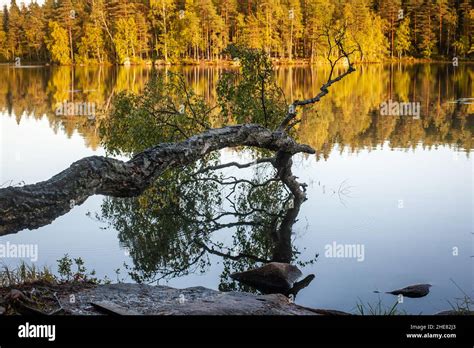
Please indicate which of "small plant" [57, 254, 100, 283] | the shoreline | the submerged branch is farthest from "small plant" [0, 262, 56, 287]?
the shoreline

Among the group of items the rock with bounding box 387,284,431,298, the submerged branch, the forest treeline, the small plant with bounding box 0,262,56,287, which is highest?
the forest treeline

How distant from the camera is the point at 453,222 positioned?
42.9 ft

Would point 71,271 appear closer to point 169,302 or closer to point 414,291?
point 169,302

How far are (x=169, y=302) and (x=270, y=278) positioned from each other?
7.58 feet

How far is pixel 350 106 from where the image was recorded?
32250mm

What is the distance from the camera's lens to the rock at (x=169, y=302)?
6617 mm

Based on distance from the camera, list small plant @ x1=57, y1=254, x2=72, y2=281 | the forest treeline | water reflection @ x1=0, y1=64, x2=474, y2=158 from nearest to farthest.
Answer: small plant @ x1=57, y1=254, x2=72, y2=281 < water reflection @ x1=0, y1=64, x2=474, y2=158 < the forest treeline

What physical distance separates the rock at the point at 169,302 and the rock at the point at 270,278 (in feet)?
3.63

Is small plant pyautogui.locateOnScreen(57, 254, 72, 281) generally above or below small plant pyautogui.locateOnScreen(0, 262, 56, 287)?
below

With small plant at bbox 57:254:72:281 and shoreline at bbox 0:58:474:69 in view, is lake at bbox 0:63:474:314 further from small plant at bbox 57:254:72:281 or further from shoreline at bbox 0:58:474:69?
shoreline at bbox 0:58:474:69

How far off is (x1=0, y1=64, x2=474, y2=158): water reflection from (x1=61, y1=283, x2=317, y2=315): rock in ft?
25.8

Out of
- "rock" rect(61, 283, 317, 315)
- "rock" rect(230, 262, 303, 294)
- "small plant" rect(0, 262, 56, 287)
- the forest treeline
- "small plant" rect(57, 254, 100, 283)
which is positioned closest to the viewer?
"rock" rect(61, 283, 317, 315)

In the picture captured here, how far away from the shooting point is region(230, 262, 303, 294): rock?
9.41 m
